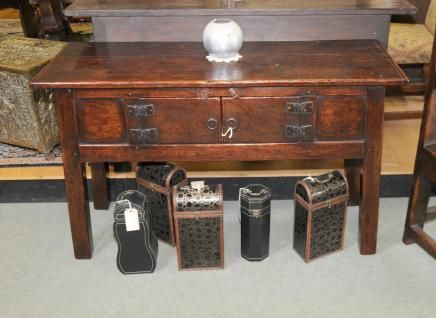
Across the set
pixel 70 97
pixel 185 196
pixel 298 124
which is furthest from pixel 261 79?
pixel 70 97

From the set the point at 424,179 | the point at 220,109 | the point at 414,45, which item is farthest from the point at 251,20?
the point at 414,45

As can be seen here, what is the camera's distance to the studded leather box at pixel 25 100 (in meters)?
2.89

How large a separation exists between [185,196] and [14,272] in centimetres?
74

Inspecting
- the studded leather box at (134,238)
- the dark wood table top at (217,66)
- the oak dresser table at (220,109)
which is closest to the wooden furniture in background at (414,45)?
the dark wood table top at (217,66)

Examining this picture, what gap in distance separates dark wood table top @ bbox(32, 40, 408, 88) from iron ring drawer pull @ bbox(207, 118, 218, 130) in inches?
5.4

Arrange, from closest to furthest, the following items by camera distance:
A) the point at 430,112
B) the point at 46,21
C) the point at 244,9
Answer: the point at 430,112, the point at 244,9, the point at 46,21

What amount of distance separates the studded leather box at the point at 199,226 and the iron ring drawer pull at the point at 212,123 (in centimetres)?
25

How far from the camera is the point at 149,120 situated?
85.4 inches

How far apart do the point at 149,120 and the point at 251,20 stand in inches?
26.8

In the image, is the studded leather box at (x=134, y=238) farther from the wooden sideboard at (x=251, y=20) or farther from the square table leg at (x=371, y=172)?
the square table leg at (x=371, y=172)

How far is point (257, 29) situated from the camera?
2.55 m

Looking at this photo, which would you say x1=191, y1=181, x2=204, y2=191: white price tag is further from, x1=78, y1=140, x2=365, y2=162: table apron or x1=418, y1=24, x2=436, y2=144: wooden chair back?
x1=418, y1=24, x2=436, y2=144: wooden chair back

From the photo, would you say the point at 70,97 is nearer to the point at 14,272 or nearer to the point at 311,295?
the point at 14,272

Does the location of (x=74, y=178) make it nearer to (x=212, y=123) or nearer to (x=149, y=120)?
(x=149, y=120)
